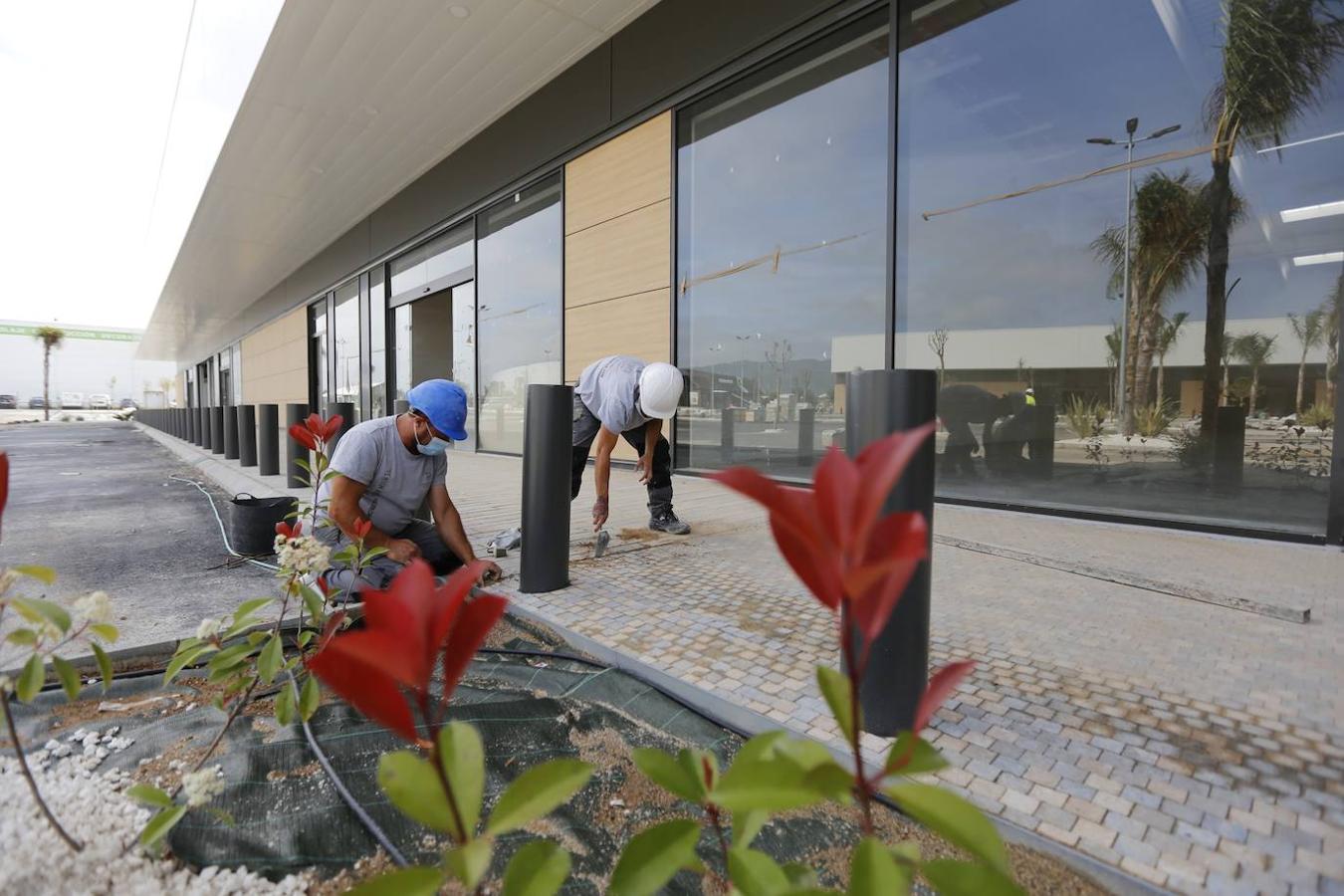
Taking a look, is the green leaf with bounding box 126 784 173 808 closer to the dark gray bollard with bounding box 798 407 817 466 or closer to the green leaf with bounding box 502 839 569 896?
the green leaf with bounding box 502 839 569 896

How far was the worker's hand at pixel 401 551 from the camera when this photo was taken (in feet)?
9.30

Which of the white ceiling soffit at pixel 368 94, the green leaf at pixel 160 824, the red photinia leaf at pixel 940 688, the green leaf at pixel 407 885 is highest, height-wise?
the white ceiling soffit at pixel 368 94

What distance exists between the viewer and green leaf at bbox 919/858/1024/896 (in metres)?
0.49

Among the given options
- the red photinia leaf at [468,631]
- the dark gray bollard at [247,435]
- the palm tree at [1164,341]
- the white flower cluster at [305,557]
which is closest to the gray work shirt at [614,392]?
the white flower cluster at [305,557]

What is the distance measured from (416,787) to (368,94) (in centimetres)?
1050

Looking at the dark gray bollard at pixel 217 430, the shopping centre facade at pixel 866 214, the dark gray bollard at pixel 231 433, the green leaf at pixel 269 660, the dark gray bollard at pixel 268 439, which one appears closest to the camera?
the green leaf at pixel 269 660

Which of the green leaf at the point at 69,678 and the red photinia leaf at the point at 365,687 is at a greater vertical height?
the red photinia leaf at the point at 365,687

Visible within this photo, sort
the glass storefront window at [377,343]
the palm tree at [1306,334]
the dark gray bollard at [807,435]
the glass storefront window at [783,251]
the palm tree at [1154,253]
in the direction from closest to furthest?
the palm tree at [1306,334]
the palm tree at [1154,253]
the glass storefront window at [783,251]
the dark gray bollard at [807,435]
the glass storefront window at [377,343]

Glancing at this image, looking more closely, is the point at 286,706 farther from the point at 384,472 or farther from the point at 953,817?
the point at 384,472

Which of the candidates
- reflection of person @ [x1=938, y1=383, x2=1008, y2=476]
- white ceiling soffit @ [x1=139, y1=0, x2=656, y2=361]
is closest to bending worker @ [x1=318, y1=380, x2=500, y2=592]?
reflection of person @ [x1=938, y1=383, x2=1008, y2=476]

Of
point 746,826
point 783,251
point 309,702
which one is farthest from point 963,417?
point 746,826

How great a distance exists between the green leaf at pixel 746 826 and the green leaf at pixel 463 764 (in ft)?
0.82

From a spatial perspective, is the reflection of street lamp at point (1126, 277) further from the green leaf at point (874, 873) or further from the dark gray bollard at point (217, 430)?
the dark gray bollard at point (217, 430)

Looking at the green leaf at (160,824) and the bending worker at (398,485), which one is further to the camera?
the bending worker at (398,485)
